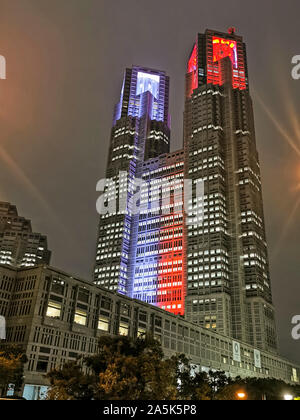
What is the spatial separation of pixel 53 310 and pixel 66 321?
5.64 m

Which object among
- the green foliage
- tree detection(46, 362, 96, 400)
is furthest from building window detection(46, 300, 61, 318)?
tree detection(46, 362, 96, 400)

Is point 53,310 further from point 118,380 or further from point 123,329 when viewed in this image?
point 118,380

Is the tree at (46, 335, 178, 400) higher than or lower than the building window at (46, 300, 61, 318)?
lower

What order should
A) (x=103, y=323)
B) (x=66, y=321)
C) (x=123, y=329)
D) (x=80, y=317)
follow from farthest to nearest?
(x=123, y=329) → (x=103, y=323) → (x=80, y=317) → (x=66, y=321)

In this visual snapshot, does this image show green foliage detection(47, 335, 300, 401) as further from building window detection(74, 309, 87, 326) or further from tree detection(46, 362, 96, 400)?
building window detection(74, 309, 87, 326)

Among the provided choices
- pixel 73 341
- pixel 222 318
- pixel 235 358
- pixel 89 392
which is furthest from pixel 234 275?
pixel 89 392

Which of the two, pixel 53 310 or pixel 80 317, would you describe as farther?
pixel 80 317

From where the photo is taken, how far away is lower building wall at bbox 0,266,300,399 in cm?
9925

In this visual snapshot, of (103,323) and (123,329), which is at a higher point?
(103,323)

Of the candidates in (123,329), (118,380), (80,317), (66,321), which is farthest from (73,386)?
(123,329)

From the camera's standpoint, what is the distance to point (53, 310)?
107188 mm

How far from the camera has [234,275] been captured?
198000 millimetres

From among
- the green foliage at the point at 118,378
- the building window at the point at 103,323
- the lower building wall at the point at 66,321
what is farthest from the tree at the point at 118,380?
the building window at the point at 103,323
